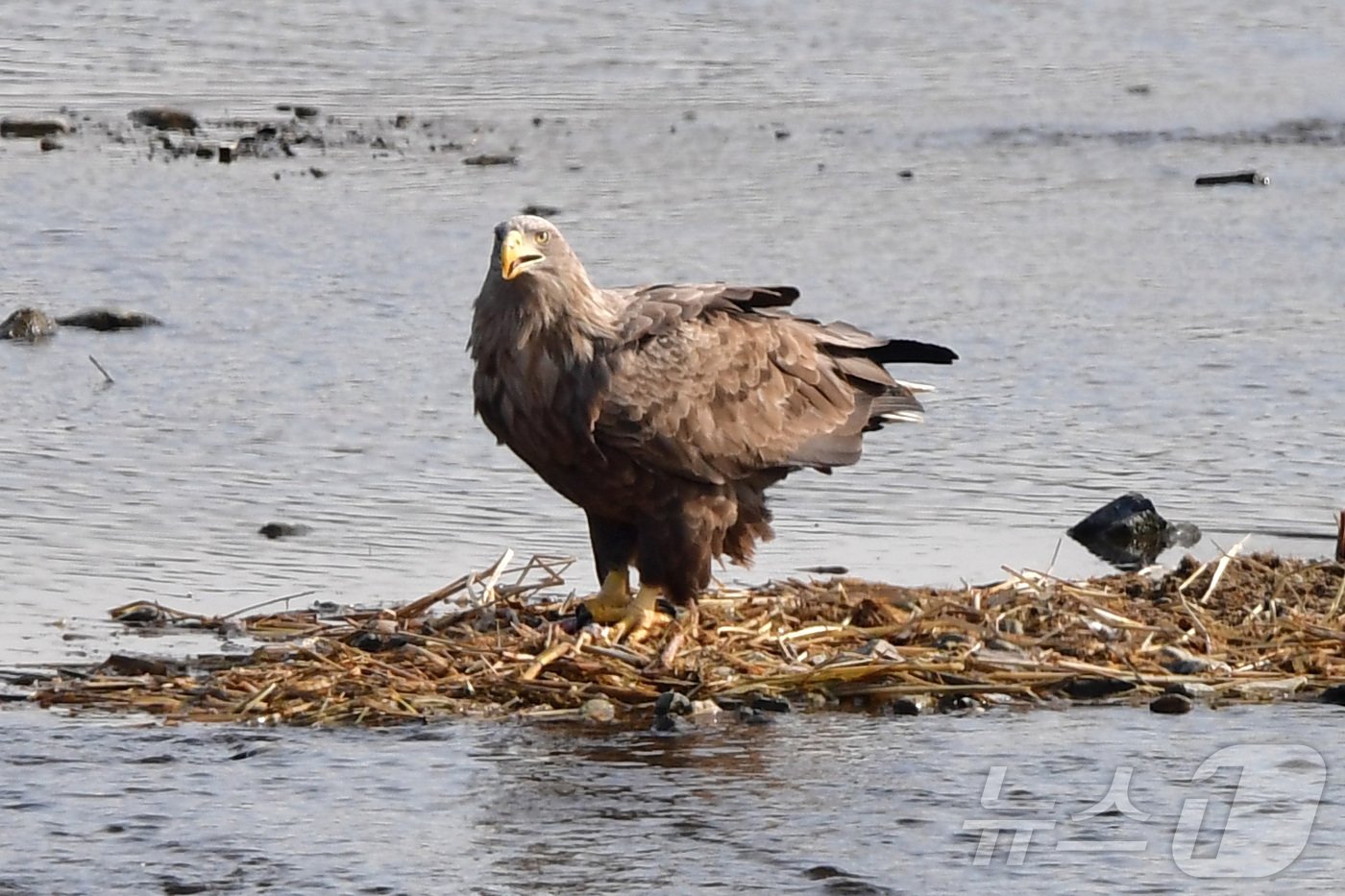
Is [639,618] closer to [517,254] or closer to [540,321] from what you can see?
[540,321]

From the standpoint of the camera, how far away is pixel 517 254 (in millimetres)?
6770

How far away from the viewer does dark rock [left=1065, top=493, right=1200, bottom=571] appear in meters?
8.09

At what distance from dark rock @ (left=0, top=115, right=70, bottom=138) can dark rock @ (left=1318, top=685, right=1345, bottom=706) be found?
432 inches

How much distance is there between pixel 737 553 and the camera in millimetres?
7445

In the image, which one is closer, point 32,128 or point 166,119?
point 32,128

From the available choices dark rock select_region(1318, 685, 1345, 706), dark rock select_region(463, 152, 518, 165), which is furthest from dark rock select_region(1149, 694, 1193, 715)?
dark rock select_region(463, 152, 518, 165)

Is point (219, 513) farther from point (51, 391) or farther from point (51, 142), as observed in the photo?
point (51, 142)

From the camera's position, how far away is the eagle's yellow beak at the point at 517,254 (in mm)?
6707

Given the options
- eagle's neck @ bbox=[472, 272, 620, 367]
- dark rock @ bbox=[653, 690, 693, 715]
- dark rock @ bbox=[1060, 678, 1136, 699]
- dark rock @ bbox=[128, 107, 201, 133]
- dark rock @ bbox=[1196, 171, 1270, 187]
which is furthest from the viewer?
dark rock @ bbox=[128, 107, 201, 133]

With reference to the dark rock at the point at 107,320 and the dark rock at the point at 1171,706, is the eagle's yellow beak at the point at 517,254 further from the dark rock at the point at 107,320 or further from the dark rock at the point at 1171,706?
the dark rock at the point at 107,320

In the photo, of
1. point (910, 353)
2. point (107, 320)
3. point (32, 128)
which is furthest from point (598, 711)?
point (32, 128)

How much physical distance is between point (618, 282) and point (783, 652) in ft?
17.0

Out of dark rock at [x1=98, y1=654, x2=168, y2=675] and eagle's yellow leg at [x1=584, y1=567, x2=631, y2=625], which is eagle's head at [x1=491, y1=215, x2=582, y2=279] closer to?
eagle's yellow leg at [x1=584, y1=567, x2=631, y2=625]

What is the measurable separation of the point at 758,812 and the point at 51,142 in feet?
35.7
